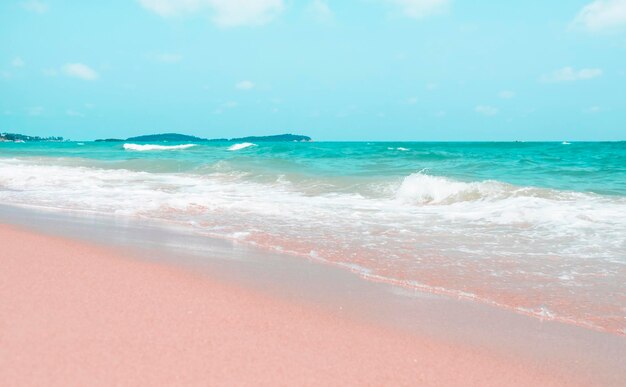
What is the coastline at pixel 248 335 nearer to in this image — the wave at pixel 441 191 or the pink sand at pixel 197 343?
the pink sand at pixel 197 343

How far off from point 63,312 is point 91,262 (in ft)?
4.99

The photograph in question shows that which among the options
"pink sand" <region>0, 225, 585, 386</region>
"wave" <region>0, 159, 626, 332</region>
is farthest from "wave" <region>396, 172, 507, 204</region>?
"pink sand" <region>0, 225, 585, 386</region>

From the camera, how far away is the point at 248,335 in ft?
10.4

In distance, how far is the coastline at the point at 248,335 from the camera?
2668 millimetres

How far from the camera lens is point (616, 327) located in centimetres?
373

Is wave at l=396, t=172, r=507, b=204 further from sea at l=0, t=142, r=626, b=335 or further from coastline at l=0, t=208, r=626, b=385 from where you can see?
coastline at l=0, t=208, r=626, b=385

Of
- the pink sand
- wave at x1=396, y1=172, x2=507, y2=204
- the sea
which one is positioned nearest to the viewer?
the pink sand

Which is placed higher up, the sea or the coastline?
the coastline

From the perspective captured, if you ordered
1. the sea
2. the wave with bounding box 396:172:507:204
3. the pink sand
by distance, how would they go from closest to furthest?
the pink sand, the sea, the wave with bounding box 396:172:507:204

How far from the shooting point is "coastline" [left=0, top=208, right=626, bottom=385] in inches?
105

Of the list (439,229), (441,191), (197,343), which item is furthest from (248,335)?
(441,191)

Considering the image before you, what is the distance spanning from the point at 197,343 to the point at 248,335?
0.32 m

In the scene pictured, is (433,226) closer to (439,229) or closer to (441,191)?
(439,229)

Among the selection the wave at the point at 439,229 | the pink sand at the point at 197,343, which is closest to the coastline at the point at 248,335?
the pink sand at the point at 197,343
